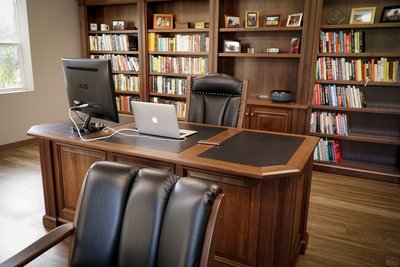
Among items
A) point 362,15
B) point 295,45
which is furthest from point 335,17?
point 295,45

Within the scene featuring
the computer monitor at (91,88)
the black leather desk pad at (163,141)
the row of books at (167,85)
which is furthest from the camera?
the row of books at (167,85)

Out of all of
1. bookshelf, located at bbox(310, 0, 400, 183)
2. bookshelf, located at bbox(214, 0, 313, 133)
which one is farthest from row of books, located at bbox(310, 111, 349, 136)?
bookshelf, located at bbox(214, 0, 313, 133)

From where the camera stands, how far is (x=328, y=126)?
3607 mm

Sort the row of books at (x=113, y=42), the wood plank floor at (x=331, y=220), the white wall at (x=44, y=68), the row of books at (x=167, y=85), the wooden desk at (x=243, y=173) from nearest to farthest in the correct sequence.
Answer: the wooden desk at (x=243, y=173) < the wood plank floor at (x=331, y=220) < the white wall at (x=44, y=68) < the row of books at (x=167, y=85) < the row of books at (x=113, y=42)

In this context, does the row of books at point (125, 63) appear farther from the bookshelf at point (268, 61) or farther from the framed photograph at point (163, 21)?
the bookshelf at point (268, 61)

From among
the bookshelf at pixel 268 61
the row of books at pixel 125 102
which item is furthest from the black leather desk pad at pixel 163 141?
the row of books at pixel 125 102

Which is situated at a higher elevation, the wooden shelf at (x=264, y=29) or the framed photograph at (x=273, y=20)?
the framed photograph at (x=273, y=20)

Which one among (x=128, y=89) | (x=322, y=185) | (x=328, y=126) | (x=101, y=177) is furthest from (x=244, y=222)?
(x=128, y=89)

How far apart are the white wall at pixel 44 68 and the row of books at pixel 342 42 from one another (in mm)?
3526

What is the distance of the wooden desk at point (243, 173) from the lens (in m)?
1.61

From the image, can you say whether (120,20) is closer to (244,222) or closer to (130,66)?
(130,66)

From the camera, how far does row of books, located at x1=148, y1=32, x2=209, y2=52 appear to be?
4.17m

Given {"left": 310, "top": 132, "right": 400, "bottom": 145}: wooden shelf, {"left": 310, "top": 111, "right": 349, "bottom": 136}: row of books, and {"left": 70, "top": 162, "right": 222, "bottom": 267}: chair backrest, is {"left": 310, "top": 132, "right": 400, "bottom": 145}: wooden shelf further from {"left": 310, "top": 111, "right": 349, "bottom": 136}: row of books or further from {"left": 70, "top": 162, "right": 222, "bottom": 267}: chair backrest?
{"left": 70, "top": 162, "right": 222, "bottom": 267}: chair backrest

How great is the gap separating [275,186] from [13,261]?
1.11m
